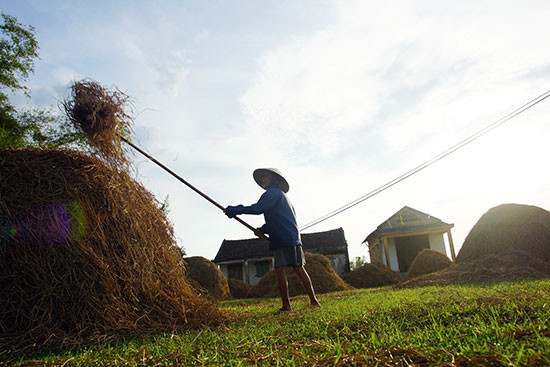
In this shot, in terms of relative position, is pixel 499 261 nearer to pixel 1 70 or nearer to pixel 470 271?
pixel 470 271

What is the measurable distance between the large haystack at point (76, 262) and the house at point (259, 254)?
75.2ft

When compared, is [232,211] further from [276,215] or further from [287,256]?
[287,256]

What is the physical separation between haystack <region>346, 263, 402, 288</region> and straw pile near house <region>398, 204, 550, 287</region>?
4107mm

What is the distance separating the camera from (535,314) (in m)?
2.44

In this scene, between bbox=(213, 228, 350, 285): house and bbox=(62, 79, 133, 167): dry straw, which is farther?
bbox=(213, 228, 350, 285): house

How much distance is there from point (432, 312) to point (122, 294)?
2.80m

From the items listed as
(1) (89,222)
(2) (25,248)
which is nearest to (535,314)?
(1) (89,222)

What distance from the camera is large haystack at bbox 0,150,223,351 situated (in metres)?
3.10

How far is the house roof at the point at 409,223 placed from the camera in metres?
22.5

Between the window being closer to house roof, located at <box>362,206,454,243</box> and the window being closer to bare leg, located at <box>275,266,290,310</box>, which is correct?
house roof, located at <box>362,206,454,243</box>

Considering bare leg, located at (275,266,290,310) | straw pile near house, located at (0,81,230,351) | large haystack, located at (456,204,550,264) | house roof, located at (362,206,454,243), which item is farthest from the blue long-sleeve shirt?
house roof, located at (362,206,454,243)

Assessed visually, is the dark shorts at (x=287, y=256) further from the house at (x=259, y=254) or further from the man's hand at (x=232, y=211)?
the house at (x=259, y=254)

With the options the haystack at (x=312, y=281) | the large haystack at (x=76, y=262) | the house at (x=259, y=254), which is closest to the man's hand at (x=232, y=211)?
the large haystack at (x=76, y=262)

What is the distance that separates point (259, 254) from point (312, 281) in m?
16.6
